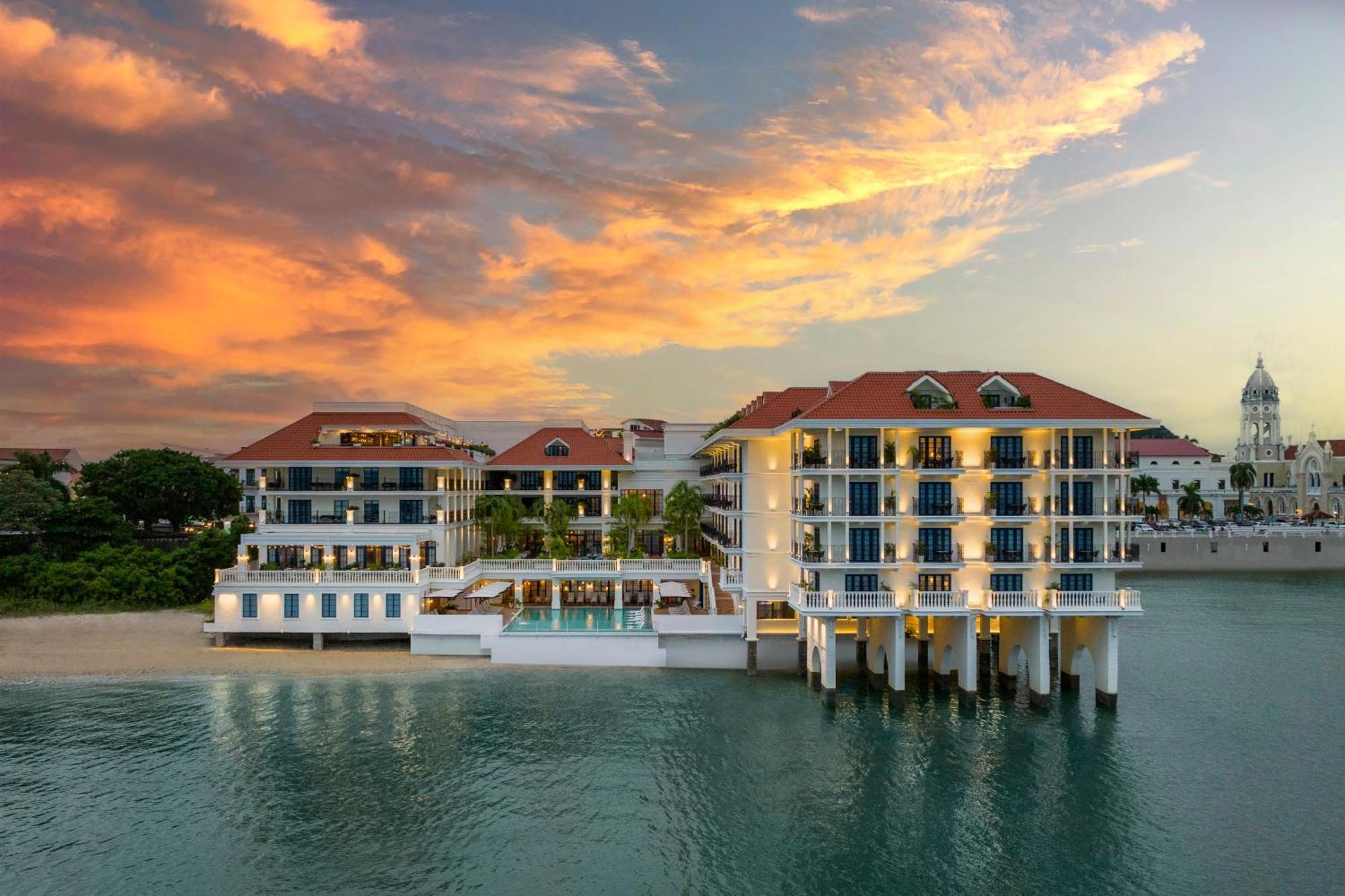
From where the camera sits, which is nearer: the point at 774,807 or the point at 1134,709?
the point at 774,807

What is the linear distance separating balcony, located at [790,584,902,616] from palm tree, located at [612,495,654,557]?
1899 cm

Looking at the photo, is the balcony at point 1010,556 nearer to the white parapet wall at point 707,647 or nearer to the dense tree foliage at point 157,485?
the white parapet wall at point 707,647

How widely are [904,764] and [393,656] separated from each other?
2662cm

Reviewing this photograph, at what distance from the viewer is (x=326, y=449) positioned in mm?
48062

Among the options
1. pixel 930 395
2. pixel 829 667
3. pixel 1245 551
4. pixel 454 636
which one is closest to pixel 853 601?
pixel 829 667

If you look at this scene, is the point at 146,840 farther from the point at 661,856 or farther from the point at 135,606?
the point at 135,606

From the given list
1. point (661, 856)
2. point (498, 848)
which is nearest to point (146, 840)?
point (498, 848)

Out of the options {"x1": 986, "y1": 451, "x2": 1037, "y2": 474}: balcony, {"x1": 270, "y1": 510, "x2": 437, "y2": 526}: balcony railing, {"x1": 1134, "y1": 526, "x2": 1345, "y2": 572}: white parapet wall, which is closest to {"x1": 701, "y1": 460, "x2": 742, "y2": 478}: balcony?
{"x1": 986, "y1": 451, "x2": 1037, "y2": 474}: balcony

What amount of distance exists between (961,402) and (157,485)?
218 ft

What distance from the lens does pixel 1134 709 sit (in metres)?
34.2

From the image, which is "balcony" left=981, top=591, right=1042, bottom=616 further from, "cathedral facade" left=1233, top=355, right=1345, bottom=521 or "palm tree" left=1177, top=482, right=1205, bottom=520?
"cathedral facade" left=1233, top=355, right=1345, bottom=521

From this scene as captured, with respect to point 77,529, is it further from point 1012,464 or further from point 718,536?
point 1012,464

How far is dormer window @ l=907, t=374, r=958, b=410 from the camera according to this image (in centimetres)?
3612

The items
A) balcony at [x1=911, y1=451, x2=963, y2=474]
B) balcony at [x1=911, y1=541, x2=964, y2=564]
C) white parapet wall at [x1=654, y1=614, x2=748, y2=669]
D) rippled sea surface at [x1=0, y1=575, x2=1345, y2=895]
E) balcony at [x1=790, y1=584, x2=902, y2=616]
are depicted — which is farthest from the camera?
white parapet wall at [x1=654, y1=614, x2=748, y2=669]
